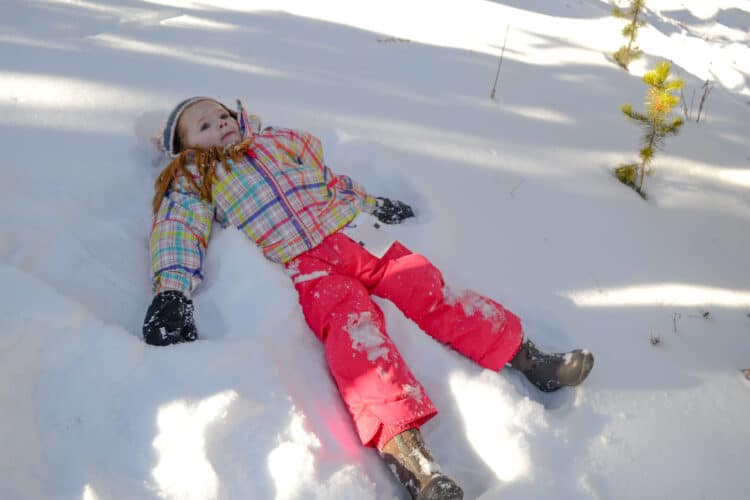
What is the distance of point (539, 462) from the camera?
162cm

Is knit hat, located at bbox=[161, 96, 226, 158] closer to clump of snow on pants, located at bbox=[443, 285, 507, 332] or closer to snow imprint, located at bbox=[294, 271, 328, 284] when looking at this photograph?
snow imprint, located at bbox=[294, 271, 328, 284]

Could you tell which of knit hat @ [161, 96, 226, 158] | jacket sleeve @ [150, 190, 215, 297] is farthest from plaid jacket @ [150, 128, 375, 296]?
knit hat @ [161, 96, 226, 158]

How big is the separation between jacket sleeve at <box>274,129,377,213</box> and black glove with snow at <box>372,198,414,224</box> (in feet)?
0.10

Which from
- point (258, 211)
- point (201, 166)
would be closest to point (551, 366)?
point (258, 211)

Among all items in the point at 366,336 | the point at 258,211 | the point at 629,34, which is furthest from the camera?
the point at 629,34

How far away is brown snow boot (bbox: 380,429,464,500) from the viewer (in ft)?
4.73

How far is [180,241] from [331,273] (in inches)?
23.0

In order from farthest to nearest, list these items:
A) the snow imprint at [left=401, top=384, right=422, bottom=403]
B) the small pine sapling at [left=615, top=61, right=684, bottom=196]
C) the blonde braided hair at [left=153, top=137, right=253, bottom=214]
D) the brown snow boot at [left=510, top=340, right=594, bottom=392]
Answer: the small pine sapling at [left=615, top=61, right=684, bottom=196]
the blonde braided hair at [left=153, top=137, right=253, bottom=214]
the brown snow boot at [left=510, top=340, right=594, bottom=392]
the snow imprint at [left=401, top=384, right=422, bottom=403]

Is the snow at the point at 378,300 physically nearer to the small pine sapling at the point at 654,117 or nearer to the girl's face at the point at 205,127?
the small pine sapling at the point at 654,117

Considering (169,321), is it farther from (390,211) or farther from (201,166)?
(390,211)

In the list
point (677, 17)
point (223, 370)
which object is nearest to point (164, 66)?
point (223, 370)

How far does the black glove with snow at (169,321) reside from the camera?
1.73 m

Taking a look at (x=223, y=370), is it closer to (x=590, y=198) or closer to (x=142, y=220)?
(x=142, y=220)

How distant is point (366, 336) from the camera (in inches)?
68.3
